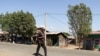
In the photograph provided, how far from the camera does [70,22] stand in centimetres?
5525

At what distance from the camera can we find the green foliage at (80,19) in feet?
177

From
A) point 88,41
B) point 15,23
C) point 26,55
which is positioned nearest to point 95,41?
point 88,41

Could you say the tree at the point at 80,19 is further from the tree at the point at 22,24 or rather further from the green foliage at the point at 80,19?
the tree at the point at 22,24

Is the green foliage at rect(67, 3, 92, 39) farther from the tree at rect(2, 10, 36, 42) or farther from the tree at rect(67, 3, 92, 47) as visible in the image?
the tree at rect(2, 10, 36, 42)

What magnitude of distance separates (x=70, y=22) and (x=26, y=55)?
41.5 m

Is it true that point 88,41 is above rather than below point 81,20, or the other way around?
below

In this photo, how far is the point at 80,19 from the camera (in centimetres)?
5488

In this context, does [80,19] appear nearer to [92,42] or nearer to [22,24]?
[92,42]

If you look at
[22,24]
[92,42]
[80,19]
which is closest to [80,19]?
[80,19]

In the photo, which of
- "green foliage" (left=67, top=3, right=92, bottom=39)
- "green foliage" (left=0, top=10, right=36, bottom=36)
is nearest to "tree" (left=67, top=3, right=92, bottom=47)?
"green foliage" (left=67, top=3, right=92, bottom=39)

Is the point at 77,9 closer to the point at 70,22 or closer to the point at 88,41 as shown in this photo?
the point at 70,22

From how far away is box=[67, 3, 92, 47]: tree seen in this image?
54.1 m

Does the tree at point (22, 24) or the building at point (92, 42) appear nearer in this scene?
the building at point (92, 42)

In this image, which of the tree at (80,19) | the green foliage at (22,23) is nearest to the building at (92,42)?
the tree at (80,19)
